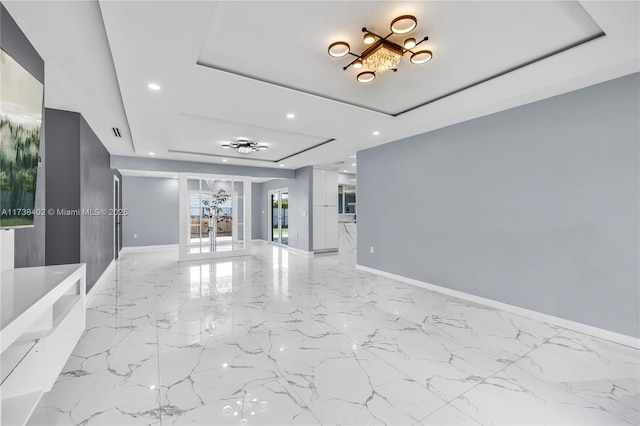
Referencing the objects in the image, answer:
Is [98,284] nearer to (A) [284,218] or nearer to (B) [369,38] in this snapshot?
(B) [369,38]

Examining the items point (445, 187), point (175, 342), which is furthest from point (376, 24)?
point (175, 342)

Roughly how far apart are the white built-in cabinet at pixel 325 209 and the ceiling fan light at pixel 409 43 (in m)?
6.26

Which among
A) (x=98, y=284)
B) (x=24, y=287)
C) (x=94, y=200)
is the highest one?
(x=94, y=200)

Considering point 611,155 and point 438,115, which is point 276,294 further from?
point 611,155

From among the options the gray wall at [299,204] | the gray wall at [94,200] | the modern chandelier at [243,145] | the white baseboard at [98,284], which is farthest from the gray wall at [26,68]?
the gray wall at [299,204]

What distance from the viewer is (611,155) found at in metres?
3.03

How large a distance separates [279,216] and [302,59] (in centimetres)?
793

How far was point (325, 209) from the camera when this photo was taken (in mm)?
8906

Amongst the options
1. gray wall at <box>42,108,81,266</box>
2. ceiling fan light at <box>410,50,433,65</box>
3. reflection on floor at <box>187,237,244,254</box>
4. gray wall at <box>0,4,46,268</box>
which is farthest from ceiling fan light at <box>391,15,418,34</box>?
reflection on floor at <box>187,237,244,254</box>

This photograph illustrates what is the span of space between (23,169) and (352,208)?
8956 mm

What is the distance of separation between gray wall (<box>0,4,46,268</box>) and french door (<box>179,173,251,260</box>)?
4.84m

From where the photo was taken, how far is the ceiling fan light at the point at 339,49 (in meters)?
2.40

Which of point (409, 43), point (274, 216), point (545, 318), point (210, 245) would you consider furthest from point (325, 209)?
point (409, 43)

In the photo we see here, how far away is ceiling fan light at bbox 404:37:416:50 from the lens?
7.66 ft
